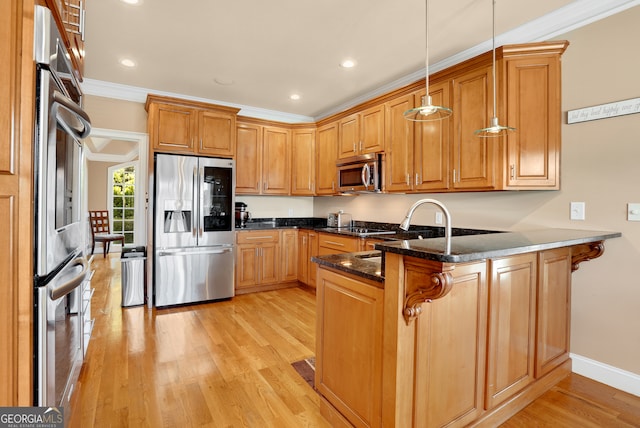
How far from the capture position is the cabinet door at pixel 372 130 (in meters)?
3.67

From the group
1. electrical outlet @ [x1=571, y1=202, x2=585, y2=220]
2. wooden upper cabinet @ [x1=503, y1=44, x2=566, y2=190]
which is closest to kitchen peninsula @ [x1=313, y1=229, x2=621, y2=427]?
electrical outlet @ [x1=571, y1=202, x2=585, y2=220]

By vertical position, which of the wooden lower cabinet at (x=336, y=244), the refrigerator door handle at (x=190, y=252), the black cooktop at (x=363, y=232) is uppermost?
the black cooktop at (x=363, y=232)

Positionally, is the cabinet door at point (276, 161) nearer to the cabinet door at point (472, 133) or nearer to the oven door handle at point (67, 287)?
the cabinet door at point (472, 133)

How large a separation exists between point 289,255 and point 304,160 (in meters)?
1.49

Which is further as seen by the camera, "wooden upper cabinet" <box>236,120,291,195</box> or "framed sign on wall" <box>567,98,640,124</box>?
"wooden upper cabinet" <box>236,120,291,195</box>

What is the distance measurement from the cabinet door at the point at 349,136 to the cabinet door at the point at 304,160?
69cm

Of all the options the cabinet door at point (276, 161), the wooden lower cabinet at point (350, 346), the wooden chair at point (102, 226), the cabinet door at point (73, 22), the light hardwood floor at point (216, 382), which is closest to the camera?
the cabinet door at point (73, 22)

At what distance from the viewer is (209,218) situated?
13.4ft

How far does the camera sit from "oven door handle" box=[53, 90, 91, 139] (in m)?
1.12

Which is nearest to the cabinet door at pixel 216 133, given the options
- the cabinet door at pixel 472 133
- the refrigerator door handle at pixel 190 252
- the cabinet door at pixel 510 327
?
the refrigerator door handle at pixel 190 252

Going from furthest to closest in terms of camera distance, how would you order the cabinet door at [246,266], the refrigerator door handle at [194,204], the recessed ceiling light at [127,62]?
the cabinet door at [246,266] → the refrigerator door handle at [194,204] → the recessed ceiling light at [127,62]

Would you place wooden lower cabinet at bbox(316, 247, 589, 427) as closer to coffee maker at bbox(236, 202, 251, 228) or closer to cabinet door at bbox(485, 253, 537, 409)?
cabinet door at bbox(485, 253, 537, 409)

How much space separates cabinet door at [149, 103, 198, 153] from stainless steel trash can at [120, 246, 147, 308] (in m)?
1.35

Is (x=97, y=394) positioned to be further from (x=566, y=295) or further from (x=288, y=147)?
(x=288, y=147)
